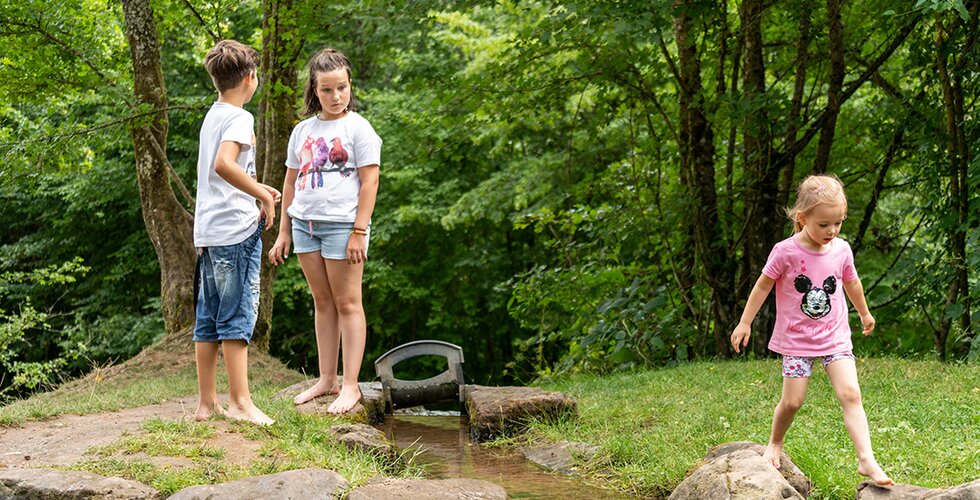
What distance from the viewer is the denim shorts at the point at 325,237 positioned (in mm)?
4918

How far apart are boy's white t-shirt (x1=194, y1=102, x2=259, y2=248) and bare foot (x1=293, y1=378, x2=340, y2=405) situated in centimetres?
115

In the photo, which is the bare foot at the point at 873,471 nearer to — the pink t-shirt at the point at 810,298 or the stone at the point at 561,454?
the pink t-shirt at the point at 810,298

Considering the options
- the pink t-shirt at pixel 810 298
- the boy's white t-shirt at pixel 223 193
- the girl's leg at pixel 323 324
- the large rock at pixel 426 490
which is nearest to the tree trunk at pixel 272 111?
the girl's leg at pixel 323 324

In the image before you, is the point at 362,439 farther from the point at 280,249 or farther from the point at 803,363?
the point at 803,363

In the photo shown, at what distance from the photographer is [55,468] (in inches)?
132

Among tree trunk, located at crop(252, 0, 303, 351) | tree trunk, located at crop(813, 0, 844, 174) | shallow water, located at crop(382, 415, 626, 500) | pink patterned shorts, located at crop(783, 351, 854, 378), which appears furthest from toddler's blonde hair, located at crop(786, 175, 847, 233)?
A: tree trunk, located at crop(252, 0, 303, 351)

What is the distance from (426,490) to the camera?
11.3 ft

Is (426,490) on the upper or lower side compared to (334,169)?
lower

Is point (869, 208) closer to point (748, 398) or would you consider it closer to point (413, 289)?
point (748, 398)

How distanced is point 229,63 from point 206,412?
66.6 inches

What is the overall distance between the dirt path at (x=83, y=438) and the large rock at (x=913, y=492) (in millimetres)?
2262

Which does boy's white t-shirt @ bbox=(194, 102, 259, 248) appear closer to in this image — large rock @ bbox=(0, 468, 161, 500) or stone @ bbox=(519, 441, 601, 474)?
large rock @ bbox=(0, 468, 161, 500)

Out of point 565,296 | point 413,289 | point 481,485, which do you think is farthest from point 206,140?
point 413,289

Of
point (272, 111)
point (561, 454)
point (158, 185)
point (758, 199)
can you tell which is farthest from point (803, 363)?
A: point (158, 185)
